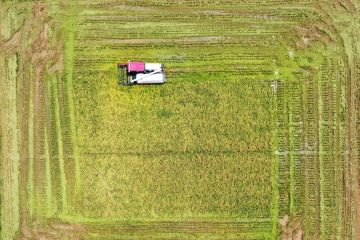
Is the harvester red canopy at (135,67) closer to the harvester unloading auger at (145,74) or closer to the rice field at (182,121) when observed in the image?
the harvester unloading auger at (145,74)

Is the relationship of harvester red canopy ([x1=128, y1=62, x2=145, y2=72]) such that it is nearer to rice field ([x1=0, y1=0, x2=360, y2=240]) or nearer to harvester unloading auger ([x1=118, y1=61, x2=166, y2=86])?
harvester unloading auger ([x1=118, y1=61, x2=166, y2=86])

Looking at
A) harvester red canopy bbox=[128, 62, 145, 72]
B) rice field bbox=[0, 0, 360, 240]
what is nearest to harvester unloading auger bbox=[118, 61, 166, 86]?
harvester red canopy bbox=[128, 62, 145, 72]

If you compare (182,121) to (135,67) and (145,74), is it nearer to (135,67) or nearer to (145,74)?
(145,74)

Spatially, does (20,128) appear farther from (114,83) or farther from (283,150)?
(283,150)

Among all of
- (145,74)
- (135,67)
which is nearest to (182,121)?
(145,74)

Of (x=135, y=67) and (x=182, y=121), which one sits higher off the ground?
(x=135, y=67)

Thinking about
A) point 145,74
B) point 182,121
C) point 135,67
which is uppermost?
point 135,67

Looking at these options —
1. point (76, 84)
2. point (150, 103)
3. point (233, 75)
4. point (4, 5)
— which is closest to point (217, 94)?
point (233, 75)

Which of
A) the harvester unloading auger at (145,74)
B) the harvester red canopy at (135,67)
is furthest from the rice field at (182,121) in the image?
the harvester red canopy at (135,67)
